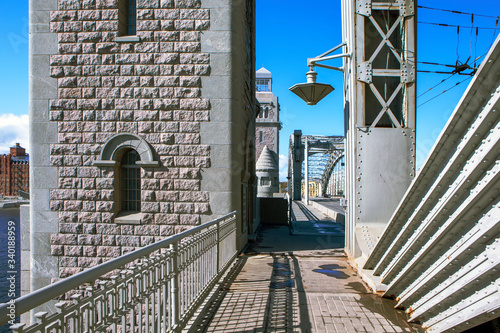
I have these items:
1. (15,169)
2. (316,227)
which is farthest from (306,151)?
(15,169)

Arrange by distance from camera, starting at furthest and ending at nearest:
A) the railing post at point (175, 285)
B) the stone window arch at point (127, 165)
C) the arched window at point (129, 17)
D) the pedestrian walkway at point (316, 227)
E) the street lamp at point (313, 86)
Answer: the pedestrian walkway at point (316, 227) < the arched window at point (129, 17) < the stone window arch at point (127, 165) < the street lamp at point (313, 86) < the railing post at point (175, 285)

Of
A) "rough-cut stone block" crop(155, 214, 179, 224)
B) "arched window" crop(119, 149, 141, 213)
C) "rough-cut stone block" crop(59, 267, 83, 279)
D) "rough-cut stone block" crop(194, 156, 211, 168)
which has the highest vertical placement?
"rough-cut stone block" crop(194, 156, 211, 168)

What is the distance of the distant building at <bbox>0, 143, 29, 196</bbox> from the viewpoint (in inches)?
3203

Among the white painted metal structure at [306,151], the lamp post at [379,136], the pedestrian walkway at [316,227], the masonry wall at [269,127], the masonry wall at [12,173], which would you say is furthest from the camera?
the masonry wall at [12,173]

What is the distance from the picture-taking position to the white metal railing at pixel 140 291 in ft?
7.68

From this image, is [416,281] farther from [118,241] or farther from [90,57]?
[90,57]

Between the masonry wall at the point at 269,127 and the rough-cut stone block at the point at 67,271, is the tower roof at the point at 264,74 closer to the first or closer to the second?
the masonry wall at the point at 269,127

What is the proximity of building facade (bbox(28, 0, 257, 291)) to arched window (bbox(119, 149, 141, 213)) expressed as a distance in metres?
0.15

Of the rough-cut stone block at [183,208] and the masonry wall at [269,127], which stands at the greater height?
the masonry wall at [269,127]

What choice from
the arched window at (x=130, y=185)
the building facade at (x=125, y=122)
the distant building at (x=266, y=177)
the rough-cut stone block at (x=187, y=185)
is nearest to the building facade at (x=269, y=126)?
the distant building at (x=266, y=177)

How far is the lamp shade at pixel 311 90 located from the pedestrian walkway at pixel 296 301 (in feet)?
12.5

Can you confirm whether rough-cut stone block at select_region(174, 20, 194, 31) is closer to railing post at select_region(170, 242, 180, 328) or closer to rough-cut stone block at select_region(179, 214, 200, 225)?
rough-cut stone block at select_region(179, 214, 200, 225)

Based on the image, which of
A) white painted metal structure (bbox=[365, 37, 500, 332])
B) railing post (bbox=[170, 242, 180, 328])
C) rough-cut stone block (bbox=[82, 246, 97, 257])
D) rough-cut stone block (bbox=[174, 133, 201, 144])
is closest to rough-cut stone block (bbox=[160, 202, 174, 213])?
rough-cut stone block (bbox=[174, 133, 201, 144])

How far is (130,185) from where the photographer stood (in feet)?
31.8
